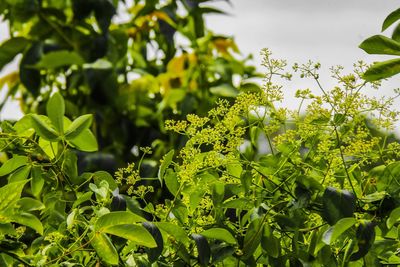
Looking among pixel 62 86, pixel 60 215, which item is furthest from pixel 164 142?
pixel 60 215

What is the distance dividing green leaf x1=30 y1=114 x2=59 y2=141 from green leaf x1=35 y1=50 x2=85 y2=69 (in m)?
1.44

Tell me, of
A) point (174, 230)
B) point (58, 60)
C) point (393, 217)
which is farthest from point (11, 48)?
point (393, 217)

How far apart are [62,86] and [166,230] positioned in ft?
6.23

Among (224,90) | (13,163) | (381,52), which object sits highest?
(381,52)

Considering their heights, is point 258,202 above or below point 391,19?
below

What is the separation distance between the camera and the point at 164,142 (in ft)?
8.21

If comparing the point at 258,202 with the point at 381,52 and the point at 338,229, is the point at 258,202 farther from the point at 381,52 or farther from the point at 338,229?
the point at 381,52

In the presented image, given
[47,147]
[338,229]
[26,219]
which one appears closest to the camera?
[338,229]

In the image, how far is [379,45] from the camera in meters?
0.92

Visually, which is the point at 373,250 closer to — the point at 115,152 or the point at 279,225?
the point at 279,225

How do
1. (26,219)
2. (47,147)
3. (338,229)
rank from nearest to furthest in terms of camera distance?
(338,229) < (26,219) < (47,147)

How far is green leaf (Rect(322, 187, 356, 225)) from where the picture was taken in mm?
849

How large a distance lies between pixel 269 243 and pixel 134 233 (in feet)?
0.49

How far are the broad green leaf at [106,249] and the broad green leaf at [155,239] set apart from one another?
1.6 inches
